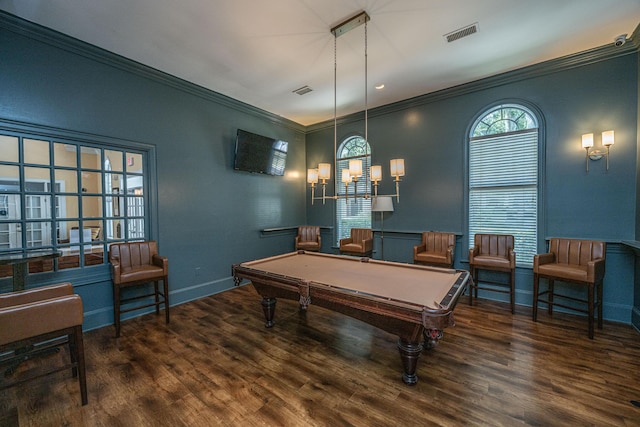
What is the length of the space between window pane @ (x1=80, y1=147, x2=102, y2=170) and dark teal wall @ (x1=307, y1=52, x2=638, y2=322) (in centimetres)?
446

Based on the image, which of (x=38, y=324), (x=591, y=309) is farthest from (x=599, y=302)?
(x=38, y=324)

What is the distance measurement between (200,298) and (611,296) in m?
5.48

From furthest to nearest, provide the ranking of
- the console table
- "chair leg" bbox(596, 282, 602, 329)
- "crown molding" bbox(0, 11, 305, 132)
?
1. "chair leg" bbox(596, 282, 602, 329)
2. "crown molding" bbox(0, 11, 305, 132)
3. the console table

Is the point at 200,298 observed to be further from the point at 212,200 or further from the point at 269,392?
the point at 269,392

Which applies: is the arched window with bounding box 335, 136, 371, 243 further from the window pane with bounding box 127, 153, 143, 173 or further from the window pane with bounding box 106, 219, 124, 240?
the window pane with bounding box 106, 219, 124, 240

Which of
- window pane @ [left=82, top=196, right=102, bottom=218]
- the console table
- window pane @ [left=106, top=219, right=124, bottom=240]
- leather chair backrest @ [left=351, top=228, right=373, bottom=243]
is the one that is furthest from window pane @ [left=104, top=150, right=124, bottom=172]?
leather chair backrest @ [left=351, top=228, right=373, bottom=243]

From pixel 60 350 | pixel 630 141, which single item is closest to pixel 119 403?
pixel 60 350

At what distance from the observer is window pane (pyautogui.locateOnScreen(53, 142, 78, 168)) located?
2.90 metres

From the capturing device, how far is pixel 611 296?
10.4 feet

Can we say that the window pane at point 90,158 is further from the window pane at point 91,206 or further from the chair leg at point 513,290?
the chair leg at point 513,290

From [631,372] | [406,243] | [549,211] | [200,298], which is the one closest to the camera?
[631,372]

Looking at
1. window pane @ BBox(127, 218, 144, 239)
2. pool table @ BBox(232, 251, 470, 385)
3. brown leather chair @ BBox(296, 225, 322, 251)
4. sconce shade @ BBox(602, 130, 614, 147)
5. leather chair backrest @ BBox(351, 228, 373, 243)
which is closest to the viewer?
pool table @ BBox(232, 251, 470, 385)

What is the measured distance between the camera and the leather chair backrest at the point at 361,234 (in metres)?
4.90

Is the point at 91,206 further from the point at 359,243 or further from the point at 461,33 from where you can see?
the point at 461,33
